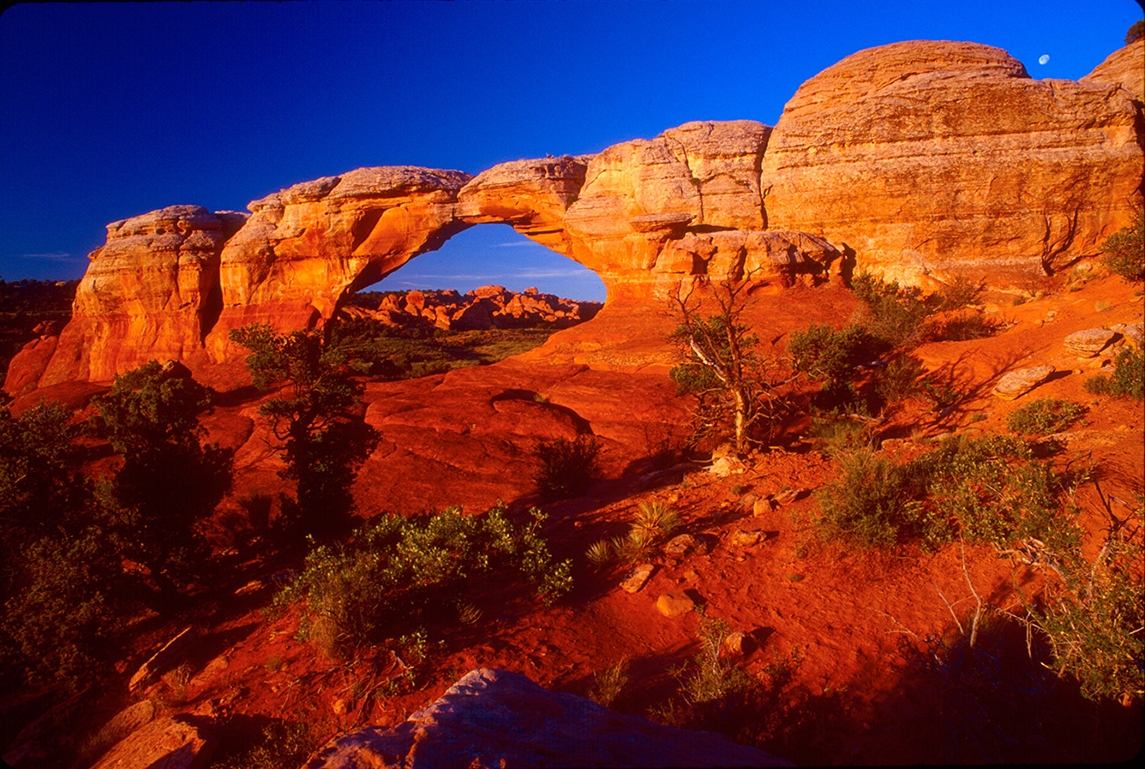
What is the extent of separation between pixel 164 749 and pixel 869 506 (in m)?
7.10

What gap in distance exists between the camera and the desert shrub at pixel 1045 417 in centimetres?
835

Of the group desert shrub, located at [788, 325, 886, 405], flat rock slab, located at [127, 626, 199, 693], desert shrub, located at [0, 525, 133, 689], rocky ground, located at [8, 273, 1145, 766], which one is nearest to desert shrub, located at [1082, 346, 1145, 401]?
rocky ground, located at [8, 273, 1145, 766]

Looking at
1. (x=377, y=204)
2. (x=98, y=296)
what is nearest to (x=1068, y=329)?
(x=377, y=204)

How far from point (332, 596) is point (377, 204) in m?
24.9

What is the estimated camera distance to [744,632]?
5164 mm

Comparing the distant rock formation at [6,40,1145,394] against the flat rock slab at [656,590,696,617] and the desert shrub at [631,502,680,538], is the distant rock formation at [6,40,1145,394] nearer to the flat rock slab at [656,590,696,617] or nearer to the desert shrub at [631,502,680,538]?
the desert shrub at [631,502,680,538]

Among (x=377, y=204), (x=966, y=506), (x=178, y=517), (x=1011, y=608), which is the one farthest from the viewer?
(x=377, y=204)

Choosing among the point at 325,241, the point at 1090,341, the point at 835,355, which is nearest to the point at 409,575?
the point at 835,355

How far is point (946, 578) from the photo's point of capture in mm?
5461

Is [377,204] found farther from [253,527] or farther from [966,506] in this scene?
[966,506]

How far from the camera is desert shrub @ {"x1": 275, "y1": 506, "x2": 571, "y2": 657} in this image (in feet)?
17.5

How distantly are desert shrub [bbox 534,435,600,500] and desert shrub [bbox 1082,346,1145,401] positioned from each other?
9185 mm

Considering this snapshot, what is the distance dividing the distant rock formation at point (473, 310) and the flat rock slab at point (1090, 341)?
42.1 metres

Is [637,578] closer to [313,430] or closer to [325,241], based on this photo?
[313,430]
